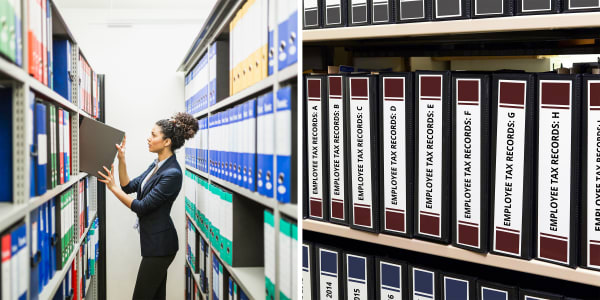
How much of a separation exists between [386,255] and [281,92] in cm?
72

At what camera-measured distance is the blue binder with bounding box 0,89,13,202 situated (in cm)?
39

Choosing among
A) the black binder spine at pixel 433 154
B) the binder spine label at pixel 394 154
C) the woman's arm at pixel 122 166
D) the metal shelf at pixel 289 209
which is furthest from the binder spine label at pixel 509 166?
the woman's arm at pixel 122 166

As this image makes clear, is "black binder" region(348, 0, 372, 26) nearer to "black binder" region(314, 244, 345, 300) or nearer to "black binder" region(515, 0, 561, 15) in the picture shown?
"black binder" region(515, 0, 561, 15)

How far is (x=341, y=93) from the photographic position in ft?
3.84

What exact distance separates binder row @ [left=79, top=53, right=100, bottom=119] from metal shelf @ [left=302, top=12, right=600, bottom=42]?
1.99 ft

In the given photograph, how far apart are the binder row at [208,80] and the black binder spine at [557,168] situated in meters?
0.66

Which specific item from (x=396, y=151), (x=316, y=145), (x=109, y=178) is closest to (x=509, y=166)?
(x=396, y=151)

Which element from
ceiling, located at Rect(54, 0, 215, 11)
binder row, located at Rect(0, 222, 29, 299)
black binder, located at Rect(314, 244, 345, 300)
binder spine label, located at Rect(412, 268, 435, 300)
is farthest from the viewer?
black binder, located at Rect(314, 244, 345, 300)

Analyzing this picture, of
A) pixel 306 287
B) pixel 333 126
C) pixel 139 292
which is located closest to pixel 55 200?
pixel 139 292

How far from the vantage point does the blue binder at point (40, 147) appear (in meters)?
0.45

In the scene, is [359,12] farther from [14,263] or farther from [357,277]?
[14,263]

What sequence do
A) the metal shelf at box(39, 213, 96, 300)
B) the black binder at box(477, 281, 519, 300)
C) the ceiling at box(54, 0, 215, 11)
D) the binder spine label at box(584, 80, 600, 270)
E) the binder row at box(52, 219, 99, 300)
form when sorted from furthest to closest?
the black binder at box(477, 281, 519, 300)
the binder spine label at box(584, 80, 600, 270)
the ceiling at box(54, 0, 215, 11)
the binder row at box(52, 219, 99, 300)
the metal shelf at box(39, 213, 96, 300)

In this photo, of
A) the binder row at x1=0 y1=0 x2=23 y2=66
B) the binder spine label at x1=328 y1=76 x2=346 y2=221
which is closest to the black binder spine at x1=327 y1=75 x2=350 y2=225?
the binder spine label at x1=328 y1=76 x2=346 y2=221

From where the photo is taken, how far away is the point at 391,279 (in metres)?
1.19
